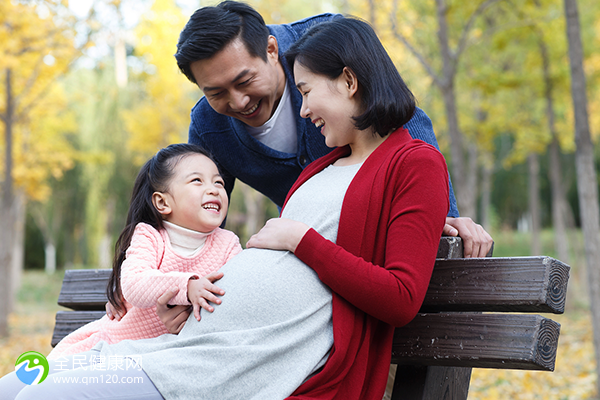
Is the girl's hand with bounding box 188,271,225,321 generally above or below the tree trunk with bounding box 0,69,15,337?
above

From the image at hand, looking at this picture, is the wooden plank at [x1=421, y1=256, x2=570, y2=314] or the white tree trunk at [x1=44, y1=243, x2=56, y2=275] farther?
the white tree trunk at [x1=44, y1=243, x2=56, y2=275]

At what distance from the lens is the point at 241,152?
95.3 inches

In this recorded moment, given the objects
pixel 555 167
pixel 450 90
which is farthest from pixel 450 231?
pixel 555 167

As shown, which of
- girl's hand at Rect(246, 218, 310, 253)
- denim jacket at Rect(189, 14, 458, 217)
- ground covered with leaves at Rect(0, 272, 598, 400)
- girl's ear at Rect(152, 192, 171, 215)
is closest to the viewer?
girl's hand at Rect(246, 218, 310, 253)

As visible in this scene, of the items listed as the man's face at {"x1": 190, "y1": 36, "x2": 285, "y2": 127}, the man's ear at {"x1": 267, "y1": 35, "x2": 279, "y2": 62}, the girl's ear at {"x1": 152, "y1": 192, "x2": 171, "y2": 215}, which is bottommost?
the girl's ear at {"x1": 152, "y1": 192, "x2": 171, "y2": 215}

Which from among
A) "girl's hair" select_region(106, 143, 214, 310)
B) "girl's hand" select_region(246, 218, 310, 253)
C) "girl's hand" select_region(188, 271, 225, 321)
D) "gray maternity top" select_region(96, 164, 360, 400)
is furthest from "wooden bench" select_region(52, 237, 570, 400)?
"girl's hair" select_region(106, 143, 214, 310)

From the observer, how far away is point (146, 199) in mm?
1876

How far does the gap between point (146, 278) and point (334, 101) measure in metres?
0.77

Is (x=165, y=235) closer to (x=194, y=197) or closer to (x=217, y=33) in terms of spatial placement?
(x=194, y=197)

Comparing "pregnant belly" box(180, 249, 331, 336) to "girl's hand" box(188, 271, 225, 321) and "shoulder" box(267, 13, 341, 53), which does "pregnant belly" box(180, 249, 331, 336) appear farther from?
"shoulder" box(267, 13, 341, 53)

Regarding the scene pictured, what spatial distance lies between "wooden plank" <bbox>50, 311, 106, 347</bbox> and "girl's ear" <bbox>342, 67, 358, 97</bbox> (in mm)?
1514

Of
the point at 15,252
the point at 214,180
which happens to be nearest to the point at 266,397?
the point at 214,180

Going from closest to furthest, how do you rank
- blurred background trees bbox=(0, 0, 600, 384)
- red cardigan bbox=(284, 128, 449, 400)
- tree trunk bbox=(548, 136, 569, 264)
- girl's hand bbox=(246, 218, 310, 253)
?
1. red cardigan bbox=(284, 128, 449, 400)
2. girl's hand bbox=(246, 218, 310, 253)
3. blurred background trees bbox=(0, 0, 600, 384)
4. tree trunk bbox=(548, 136, 569, 264)

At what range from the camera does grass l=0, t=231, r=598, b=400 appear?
16.5ft
